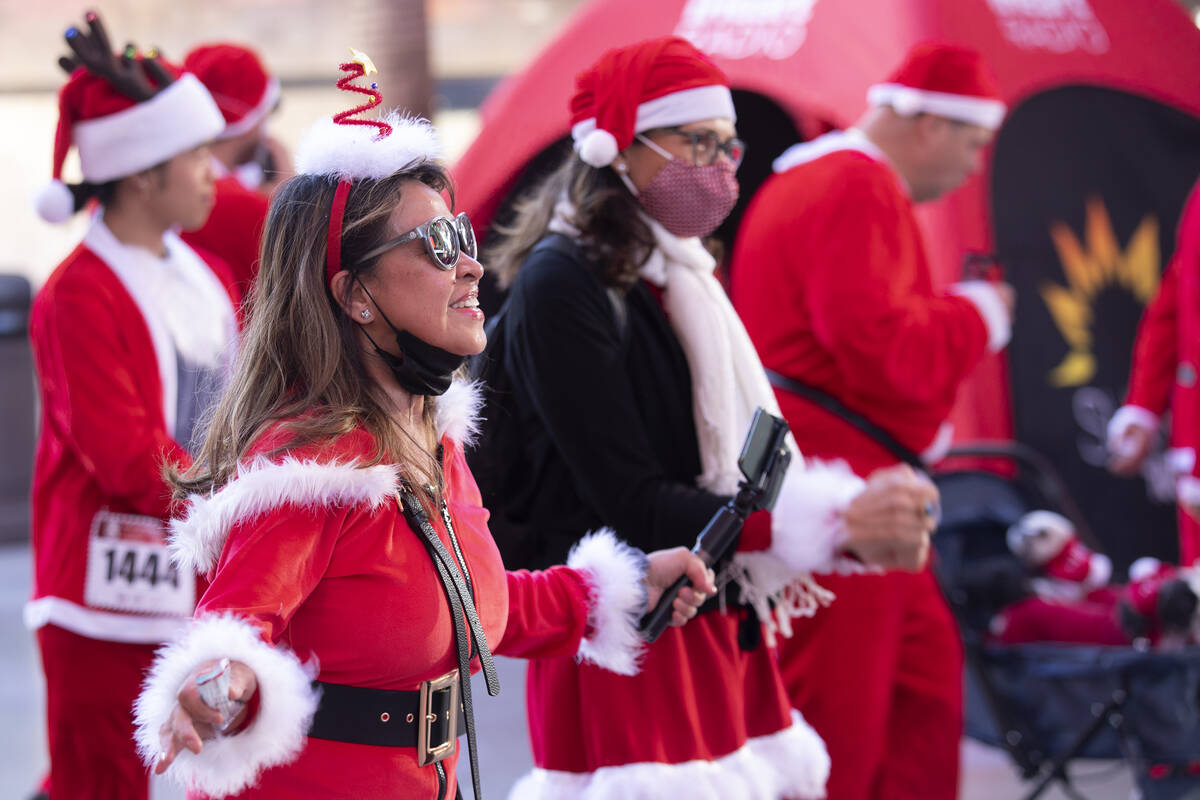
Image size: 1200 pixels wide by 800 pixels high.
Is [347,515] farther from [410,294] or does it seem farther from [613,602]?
[613,602]

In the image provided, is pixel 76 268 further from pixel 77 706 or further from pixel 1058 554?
pixel 1058 554

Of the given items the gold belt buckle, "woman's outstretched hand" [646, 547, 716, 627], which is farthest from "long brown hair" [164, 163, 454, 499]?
"woman's outstretched hand" [646, 547, 716, 627]

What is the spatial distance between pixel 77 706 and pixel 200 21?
12089 mm

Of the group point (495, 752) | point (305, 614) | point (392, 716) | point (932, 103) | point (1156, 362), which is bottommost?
point (495, 752)

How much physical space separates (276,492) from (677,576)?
0.61 metres

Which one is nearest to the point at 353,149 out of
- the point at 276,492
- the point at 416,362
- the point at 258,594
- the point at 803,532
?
the point at 416,362

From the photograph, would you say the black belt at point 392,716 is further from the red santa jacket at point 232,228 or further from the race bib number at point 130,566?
the red santa jacket at point 232,228

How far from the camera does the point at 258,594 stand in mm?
1362

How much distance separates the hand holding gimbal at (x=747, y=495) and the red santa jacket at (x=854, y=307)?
761mm

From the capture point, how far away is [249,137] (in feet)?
12.6

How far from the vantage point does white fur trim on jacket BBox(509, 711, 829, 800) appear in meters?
1.93

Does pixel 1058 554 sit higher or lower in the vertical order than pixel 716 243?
lower

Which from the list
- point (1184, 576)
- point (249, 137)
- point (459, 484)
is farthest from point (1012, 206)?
point (459, 484)

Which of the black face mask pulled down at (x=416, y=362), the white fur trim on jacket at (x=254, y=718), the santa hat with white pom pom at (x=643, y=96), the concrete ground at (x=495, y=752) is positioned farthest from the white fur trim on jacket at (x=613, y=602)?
the concrete ground at (x=495, y=752)
